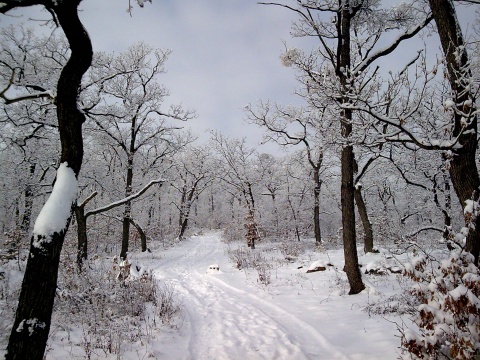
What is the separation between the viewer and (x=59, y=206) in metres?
3.31

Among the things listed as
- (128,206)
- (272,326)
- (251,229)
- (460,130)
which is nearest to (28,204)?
(128,206)

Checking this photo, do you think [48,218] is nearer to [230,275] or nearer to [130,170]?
[230,275]

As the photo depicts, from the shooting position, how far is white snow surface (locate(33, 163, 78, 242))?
10.3 ft

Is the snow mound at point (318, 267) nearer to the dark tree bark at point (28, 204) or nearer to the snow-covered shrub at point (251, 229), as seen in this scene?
the snow-covered shrub at point (251, 229)

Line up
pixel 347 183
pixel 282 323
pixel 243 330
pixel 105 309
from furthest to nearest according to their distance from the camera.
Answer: pixel 347 183 → pixel 105 309 → pixel 282 323 → pixel 243 330

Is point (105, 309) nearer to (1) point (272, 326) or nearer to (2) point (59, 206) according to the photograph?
(2) point (59, 206)

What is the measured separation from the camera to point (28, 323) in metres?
2.90

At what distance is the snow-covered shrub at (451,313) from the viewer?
8.06 ft

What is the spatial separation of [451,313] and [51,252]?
15.0 ft

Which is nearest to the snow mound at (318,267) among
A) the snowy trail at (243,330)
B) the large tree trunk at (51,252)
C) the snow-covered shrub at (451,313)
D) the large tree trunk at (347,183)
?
the large tree trunk at (347,183)

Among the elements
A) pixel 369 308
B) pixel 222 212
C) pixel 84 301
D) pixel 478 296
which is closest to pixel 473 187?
pixel 478 296

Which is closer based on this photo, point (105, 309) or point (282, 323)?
point (282, 323)

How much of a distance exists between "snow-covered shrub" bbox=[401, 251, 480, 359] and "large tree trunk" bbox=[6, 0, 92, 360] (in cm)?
404

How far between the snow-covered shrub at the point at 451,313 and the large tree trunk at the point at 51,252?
404 centimetres
